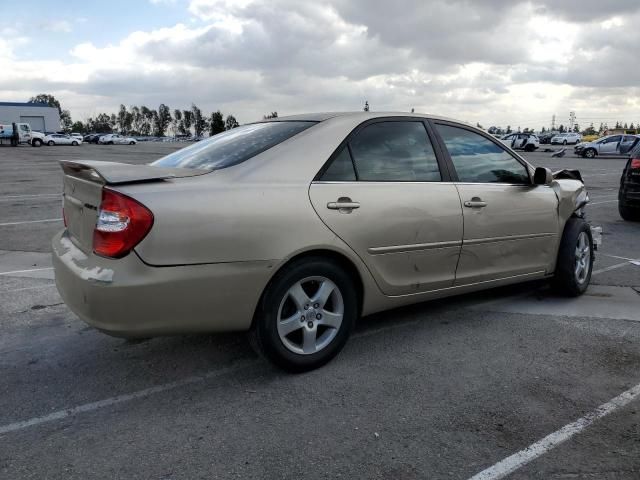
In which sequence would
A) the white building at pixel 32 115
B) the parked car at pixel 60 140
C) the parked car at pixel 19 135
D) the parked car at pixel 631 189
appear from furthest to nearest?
the white building at pixel 32 115 → the parked car at pixel 60 140 → the parked car at pixel 19 135 → the parked car at pixel 631 189

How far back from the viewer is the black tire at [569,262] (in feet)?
16.1

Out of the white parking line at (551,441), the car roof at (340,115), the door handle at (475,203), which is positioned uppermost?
the car roof at (340,115)

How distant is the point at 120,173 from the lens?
3043 mm

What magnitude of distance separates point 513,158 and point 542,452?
2748mm

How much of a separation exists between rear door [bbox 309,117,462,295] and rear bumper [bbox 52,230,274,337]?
2.17 feet

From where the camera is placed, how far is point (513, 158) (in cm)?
470

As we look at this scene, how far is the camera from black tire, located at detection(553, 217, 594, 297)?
492 cm

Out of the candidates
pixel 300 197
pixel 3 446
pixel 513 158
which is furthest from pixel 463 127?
→ pixel 3 446

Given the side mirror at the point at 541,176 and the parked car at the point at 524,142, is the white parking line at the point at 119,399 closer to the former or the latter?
the side mirror at the point at 541,176

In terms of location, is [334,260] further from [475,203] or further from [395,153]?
[475,203]

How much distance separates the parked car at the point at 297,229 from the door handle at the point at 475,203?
0.4 inches

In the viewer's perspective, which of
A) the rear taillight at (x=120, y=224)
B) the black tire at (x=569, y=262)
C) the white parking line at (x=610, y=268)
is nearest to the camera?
the rear taillight at (x=120, y=224)

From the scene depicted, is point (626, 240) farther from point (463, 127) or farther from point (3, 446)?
point (3, 446)

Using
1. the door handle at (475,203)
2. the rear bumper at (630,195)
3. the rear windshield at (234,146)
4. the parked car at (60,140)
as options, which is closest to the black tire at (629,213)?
the rear bumper at (630,195)
